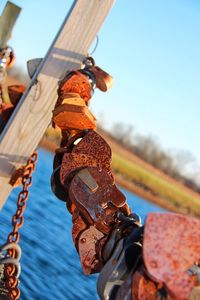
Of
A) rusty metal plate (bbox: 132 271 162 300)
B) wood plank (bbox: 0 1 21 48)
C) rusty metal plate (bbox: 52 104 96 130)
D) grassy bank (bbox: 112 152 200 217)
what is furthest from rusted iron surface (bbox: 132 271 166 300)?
grassy bank (bbox: 112 152 200 217)

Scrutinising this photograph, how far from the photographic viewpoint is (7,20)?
→ 2.29 meters

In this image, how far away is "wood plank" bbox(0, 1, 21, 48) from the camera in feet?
7.41

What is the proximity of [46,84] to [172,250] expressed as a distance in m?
0.97

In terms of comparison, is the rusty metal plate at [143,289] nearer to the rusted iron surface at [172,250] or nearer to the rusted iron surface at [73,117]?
the rusted iron surface at [172,250]

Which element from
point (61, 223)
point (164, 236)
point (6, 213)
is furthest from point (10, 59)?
point (61, 223)

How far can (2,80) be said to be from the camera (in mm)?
2246

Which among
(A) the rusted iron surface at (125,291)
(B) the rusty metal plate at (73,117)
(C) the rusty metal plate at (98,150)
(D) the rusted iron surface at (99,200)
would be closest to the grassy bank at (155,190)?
(B) the rusty metal plate at (73,117)

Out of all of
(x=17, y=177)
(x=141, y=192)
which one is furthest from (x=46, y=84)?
(x=141, y=192)

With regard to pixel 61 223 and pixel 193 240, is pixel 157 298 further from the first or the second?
pixel 61 223

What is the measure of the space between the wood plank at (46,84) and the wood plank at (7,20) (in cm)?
46

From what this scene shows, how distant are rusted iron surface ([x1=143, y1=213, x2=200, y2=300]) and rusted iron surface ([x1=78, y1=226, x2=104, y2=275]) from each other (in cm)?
33

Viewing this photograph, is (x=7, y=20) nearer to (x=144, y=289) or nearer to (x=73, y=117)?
(x=73, y=117)

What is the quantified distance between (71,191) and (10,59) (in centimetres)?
95

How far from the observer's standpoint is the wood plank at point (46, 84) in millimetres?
1892
